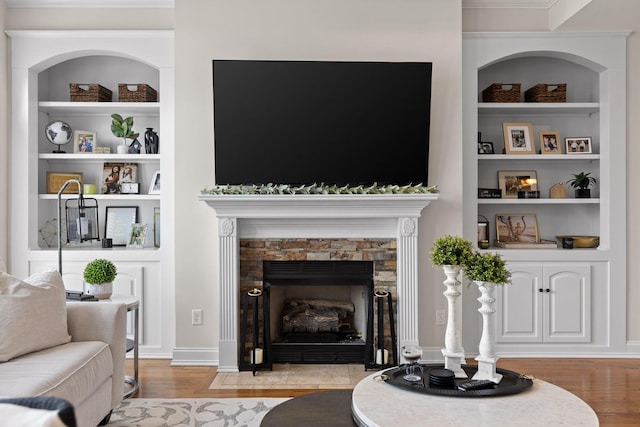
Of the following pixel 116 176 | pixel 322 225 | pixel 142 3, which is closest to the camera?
pixel 322 225

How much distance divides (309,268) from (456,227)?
46.8 inches

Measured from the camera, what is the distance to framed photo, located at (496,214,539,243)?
475cm

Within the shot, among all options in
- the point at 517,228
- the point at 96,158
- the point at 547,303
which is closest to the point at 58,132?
the point at 96,158

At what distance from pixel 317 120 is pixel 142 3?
68.3 inches

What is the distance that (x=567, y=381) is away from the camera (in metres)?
3.85

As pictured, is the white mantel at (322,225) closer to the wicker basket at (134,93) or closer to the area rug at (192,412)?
the area rug at (192,412)

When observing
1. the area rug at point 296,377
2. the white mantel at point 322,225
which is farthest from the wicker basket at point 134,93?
the area rug at point 296,377

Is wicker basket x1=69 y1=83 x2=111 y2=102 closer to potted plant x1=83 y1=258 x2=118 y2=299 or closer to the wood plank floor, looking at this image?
potted plant x1=83 y1=258 x2=118 y2=299

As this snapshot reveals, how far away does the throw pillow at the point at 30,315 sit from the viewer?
256 cm

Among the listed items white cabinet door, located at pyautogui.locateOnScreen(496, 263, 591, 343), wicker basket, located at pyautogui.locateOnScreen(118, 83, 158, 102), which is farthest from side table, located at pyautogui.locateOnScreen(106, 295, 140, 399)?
white cabinet door, located at pyautogui.locateOnScreen(496, 263, 591, 343)

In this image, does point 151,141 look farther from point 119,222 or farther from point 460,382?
point 460,382

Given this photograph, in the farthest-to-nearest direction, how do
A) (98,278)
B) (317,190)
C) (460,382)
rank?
(317,190) → (98,278) → (460,382)

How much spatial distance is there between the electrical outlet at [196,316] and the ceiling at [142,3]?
243 cm

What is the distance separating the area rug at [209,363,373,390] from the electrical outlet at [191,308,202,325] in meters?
0.45
